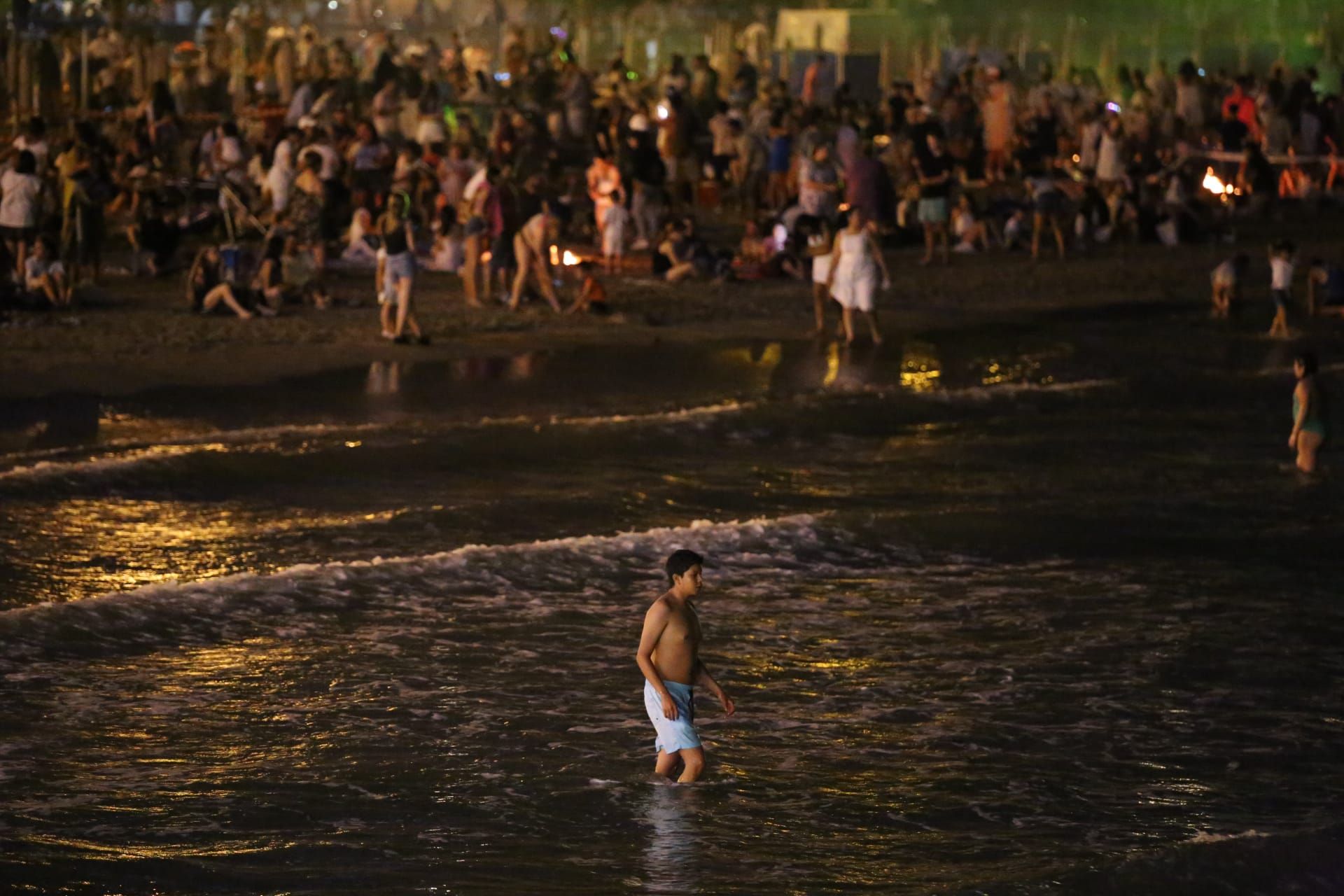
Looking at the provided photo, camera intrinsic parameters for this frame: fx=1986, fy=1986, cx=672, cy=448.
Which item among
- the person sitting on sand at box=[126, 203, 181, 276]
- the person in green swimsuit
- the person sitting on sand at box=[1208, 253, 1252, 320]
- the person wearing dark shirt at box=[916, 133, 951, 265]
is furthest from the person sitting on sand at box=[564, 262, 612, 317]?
the person in green swimsuit

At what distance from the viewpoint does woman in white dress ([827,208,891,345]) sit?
19.8 metres

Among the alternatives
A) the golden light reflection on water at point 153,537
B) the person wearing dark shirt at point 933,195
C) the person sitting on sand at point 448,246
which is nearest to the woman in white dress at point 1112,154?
the person wearing dark shirt at point 933,195

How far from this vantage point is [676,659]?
8.13m

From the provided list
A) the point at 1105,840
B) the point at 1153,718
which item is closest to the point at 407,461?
the point at 1153,718

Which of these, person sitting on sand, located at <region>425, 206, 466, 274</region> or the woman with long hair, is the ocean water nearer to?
the woman with long hair

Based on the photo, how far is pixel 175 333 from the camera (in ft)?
62.4

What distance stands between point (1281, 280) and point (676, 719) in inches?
591

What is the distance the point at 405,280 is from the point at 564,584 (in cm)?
719

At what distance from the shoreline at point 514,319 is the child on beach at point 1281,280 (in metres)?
0.54

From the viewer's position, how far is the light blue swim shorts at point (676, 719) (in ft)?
26.9

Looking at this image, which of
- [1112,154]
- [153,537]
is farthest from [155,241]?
[1112,154]

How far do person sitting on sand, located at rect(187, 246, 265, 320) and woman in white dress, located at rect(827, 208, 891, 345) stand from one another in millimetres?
5962

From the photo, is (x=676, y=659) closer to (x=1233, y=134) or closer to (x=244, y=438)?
(x=244, y=438)

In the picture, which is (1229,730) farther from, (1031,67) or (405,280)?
(1031,67)
